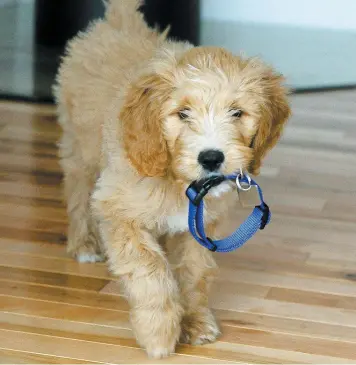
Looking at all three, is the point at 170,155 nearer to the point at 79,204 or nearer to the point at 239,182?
the point at 239,182

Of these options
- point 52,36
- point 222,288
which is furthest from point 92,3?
point 222,288

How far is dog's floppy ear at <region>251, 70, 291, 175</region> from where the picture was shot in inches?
116

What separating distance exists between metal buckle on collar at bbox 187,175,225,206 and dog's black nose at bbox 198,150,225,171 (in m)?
0.04

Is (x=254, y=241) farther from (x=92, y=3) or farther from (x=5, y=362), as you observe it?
(x=92, y=3)

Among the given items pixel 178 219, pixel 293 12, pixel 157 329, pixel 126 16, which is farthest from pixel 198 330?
pixel 293 12

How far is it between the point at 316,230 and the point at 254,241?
315 mm

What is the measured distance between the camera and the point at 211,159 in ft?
9.05

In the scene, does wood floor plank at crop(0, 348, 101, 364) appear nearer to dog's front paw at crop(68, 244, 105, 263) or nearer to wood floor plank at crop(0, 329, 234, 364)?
wood floor plank at crop(0, 329, 234, 364)

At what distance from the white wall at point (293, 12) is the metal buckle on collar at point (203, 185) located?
4.78m

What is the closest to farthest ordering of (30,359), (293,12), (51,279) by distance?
(30,359), (51,279), (293,12)

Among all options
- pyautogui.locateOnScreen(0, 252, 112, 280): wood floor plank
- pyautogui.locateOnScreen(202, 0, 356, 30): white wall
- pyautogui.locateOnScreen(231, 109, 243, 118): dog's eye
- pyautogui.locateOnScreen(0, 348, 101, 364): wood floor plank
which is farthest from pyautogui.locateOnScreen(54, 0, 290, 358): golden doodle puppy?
pyautogui.locateOnScreen(202, 0, 356, 30): white wall

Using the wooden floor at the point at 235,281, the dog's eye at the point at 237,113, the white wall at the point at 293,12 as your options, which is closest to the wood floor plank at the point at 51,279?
the wooden floor at the point at 235,281

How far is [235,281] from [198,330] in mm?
542

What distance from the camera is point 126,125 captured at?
296cm
